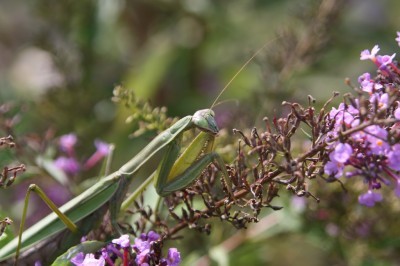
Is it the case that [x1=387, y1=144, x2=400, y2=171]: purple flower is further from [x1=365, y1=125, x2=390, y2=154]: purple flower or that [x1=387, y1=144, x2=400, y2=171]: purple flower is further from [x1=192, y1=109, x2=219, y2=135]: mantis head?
[x1=192, y1=109, x2=219, y2=135]: mantis head

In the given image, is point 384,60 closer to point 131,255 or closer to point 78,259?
point 131,255

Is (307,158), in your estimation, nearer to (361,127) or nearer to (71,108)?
(361,127)

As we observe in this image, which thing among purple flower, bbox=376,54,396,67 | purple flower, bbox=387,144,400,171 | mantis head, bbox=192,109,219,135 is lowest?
purple flower, bbox=387,144,400,171

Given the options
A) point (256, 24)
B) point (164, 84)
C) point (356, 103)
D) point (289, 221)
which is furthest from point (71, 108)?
point (356, 103)

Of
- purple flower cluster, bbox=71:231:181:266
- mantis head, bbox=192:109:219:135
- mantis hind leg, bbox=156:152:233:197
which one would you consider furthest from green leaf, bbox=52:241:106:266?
mantis head, bbox=192:109:219:135

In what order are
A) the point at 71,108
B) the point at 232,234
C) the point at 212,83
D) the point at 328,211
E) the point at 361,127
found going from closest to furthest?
the point at 361,127, the point at 328,211, the point at 232,234, the point at 71,108, the point at 212,83

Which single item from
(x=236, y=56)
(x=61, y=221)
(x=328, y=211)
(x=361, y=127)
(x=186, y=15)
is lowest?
(x=328, y=211)

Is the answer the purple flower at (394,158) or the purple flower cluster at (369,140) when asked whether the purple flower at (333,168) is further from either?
the purple flower at (394,158)

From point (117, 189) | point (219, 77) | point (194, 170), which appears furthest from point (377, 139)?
point (219, 77)
